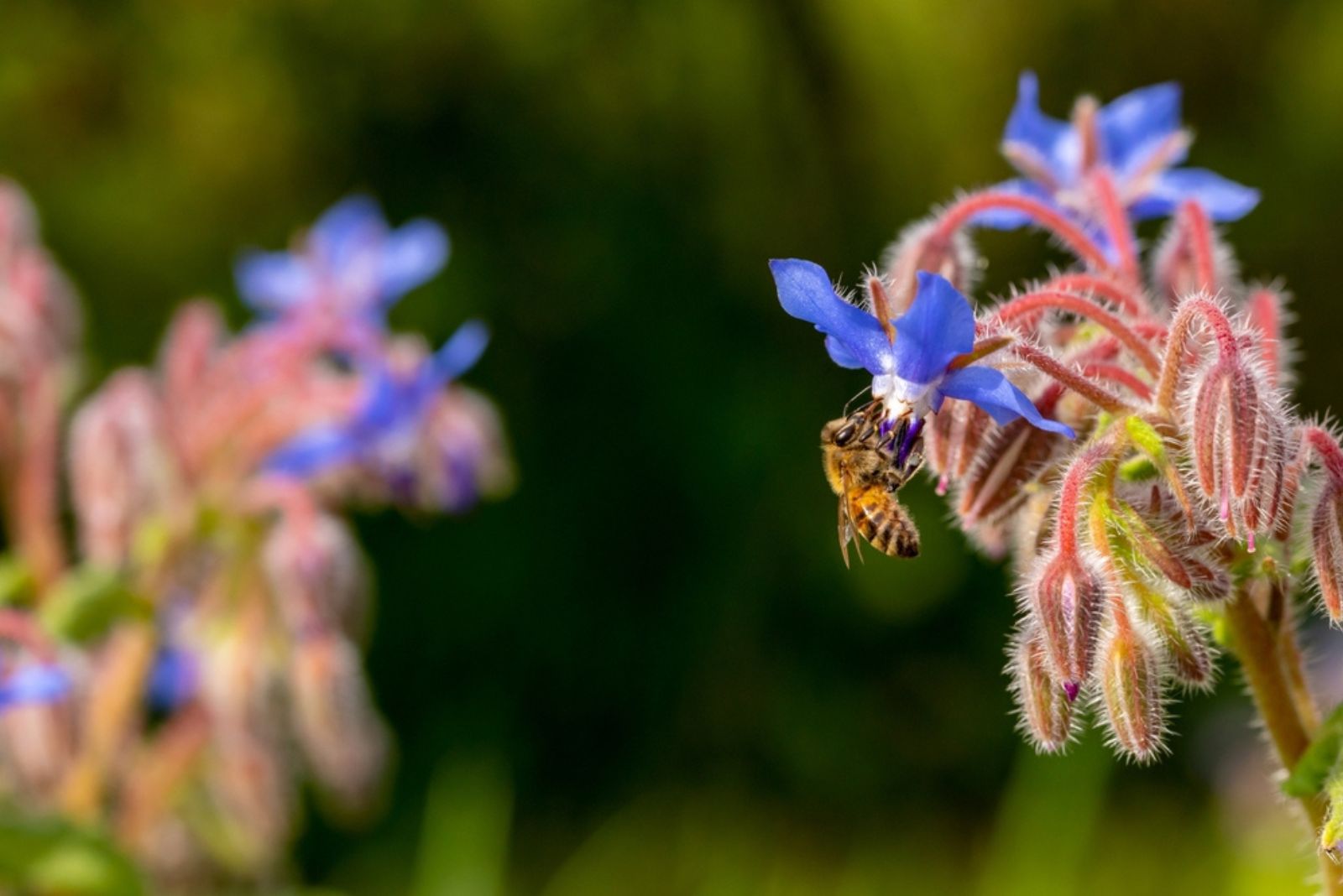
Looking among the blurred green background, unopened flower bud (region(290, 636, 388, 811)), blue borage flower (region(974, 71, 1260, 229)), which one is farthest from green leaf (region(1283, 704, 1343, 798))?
the blurred green background

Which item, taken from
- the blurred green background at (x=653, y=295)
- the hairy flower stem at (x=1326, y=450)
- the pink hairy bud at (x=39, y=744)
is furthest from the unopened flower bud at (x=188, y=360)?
the blurred green background at (x=653, y=295)

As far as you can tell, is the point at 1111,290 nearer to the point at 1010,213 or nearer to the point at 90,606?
the point at 1010,213

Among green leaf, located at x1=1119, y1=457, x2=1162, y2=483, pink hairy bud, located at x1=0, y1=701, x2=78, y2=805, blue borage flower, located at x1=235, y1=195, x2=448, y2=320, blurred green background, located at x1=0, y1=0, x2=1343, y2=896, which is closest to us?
green leaf, located at x1=1119, y1=457, x2=1162, y2=483

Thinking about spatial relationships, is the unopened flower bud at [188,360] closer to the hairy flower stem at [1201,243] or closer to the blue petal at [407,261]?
the blue petal at [407,261]

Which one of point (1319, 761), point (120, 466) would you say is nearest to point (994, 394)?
point (1319, 761)

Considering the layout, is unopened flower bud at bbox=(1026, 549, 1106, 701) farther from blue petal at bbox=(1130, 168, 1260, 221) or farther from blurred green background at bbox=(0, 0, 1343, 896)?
blurred green background at bbox=(0, 0, 1343, 896)
